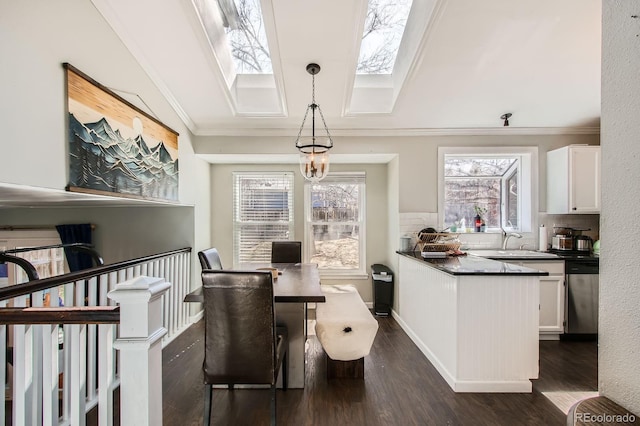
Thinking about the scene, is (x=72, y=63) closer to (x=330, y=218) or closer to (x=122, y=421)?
(x=122, y=421)

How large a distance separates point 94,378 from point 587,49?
4.91 meters

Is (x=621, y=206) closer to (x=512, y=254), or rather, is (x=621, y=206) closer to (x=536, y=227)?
(x=512, y=254)

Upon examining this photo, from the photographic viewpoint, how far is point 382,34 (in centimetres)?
291

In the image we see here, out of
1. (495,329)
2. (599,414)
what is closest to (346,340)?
(495,329)

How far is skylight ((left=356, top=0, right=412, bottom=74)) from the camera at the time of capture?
2625mm

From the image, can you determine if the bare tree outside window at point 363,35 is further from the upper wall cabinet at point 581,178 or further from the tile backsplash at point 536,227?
the upper wall cabinet at point 581,178

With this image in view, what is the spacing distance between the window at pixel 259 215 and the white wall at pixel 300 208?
11 centimetres

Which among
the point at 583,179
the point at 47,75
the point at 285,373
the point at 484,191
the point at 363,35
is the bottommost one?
the point at 285,373

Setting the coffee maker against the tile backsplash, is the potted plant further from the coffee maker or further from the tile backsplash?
the coffee maker

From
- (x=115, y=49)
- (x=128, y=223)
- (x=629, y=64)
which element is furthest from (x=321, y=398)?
(x=128, y=223)

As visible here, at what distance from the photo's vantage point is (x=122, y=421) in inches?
42.3

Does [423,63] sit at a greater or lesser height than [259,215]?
greater

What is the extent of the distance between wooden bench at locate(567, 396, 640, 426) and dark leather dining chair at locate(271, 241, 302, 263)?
10.2 feet

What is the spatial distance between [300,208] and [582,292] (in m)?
3.54
